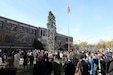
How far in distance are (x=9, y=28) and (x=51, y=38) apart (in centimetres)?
3595

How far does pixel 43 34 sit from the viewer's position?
8500 cm

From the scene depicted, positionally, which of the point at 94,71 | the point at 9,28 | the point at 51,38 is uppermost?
the point at 9,28

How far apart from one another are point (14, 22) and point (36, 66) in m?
56.4

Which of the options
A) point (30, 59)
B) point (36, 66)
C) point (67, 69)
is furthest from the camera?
point (30, 59)

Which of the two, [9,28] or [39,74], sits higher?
[9,28]

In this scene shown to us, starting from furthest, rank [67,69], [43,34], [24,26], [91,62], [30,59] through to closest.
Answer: [43,34] < [24,26] < [30,59] < [91,62] < [67,69]

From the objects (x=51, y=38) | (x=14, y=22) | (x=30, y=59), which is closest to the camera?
(x=30, y=59)

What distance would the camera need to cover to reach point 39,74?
7789 mm

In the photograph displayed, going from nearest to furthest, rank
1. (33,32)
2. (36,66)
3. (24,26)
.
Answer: (36,66)
(24,26)
(33,32)

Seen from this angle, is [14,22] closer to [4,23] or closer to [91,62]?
[4,23]

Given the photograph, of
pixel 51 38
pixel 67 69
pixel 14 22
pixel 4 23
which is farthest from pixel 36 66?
pixel 14 22

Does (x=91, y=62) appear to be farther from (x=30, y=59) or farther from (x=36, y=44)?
(x=36, y=44)

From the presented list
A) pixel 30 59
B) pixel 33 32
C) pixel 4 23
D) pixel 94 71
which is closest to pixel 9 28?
pixel 4 23

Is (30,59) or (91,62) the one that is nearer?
(91,62)
